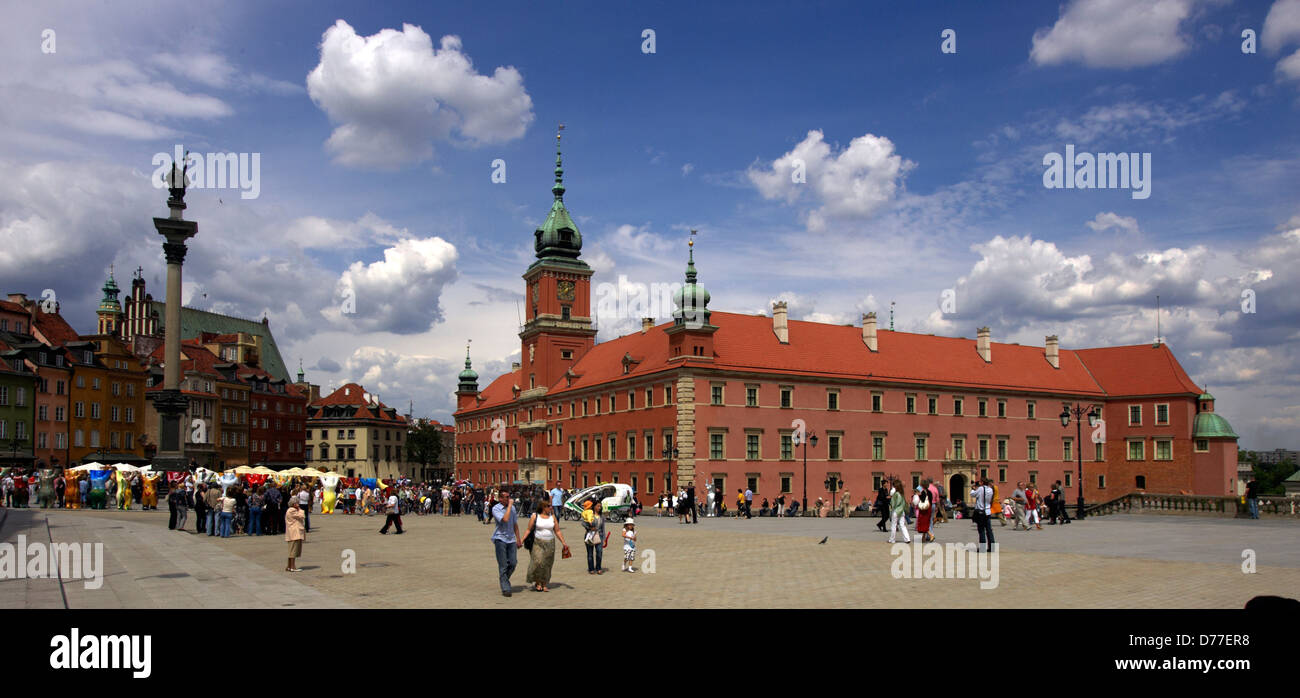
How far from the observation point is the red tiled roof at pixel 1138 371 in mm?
73625

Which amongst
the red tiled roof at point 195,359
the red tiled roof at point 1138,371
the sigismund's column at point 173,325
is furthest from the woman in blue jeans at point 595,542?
the red tiled roof at point 195,359

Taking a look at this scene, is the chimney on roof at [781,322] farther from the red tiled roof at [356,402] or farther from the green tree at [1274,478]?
the green tree at [1274,478]

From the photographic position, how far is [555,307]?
275 feet

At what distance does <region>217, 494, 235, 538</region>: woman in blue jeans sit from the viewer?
27359 millimetres

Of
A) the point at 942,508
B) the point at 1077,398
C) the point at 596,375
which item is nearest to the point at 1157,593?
the point at 942,508

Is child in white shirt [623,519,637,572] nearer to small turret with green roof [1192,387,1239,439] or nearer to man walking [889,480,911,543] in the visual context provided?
man walking [889,480,911,543]

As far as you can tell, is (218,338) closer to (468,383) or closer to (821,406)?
(468,383)

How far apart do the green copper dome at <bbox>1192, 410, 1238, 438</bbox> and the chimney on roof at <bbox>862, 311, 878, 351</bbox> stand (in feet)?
90.0

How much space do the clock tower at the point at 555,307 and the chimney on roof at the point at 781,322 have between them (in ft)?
77.4

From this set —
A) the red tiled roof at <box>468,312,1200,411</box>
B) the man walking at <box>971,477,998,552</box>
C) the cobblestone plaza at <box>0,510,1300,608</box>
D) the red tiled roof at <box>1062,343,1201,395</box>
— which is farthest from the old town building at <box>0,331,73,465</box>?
the red tiled roof at <box>1062,343,1201,395</box>
